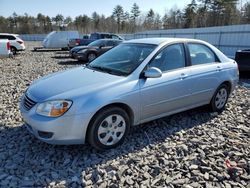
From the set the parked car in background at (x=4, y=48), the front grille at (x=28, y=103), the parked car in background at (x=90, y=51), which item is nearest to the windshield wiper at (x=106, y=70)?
the front grille at (x=28, y=103)

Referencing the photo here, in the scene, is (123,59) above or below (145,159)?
above

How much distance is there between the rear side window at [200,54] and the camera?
15.2 ft

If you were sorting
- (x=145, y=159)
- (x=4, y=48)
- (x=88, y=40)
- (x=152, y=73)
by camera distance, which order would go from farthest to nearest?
(x=88, y=40) → (x=4, y=48) → (x=152, y=73) → (x=145, y=159)

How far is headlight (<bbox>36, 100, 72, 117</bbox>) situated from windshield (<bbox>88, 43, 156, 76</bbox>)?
3.38 feet

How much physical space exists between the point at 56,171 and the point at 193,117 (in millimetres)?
2921

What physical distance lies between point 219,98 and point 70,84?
3193 mm

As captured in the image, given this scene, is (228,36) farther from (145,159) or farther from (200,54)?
(145,159)

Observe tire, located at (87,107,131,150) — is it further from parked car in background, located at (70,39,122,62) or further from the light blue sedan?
parked car in background, located at (70,39,122,62)

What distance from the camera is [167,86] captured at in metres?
4.05

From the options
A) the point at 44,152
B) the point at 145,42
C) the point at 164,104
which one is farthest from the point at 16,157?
the point at 145,42

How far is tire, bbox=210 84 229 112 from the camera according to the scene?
5.12m

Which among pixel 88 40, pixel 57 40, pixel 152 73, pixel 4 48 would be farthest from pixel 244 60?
pixel 57 40

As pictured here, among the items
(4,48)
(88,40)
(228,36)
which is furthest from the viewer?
(88,40)

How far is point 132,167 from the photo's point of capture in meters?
3.26
